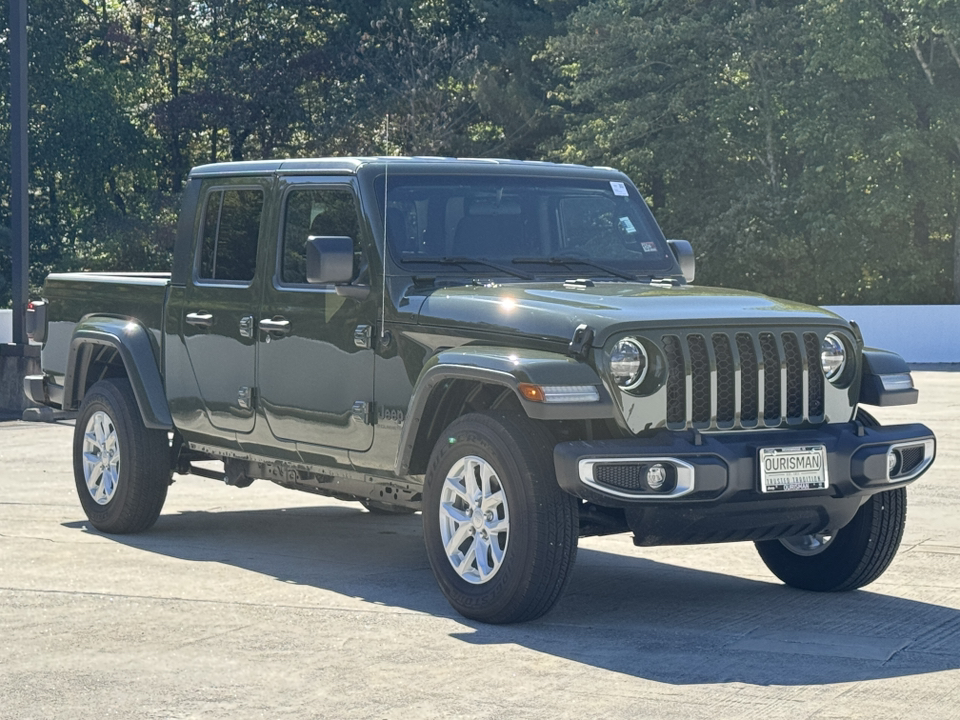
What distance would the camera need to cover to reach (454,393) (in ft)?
25.2

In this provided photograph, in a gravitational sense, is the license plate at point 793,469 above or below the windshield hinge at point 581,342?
below

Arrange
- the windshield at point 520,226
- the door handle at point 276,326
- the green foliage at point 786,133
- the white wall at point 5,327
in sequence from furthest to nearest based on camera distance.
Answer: the green foliage at point 786,133, the white wall at point 5,327, the door handle at point 276,326, the windshield at point 520,226

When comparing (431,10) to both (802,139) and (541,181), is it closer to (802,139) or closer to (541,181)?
(802,139)

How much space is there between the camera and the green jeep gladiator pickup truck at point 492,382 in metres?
7.02

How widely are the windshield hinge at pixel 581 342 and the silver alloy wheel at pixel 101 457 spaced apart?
148 inches

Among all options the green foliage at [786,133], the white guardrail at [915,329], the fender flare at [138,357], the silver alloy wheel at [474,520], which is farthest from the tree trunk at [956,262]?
the silver alloy wheel at [474,520]

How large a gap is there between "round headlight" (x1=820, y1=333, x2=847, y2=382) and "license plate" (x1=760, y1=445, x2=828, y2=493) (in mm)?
488

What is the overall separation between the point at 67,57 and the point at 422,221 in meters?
47.3

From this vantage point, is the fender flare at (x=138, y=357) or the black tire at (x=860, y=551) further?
the fender flare at (x=138, y=357)

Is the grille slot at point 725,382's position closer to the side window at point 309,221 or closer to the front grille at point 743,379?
the front grille at point 743,379

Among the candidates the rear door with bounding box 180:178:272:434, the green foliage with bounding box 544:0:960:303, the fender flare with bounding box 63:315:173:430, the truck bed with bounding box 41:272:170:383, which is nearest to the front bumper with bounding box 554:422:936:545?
the rear door with bounding box 180:178:272:434

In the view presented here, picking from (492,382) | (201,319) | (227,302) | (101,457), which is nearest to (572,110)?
(101,457)

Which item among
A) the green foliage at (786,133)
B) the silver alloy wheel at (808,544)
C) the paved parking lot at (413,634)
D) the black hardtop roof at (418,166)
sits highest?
the green foliage at (786,133)

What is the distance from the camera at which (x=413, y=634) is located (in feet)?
23.1
